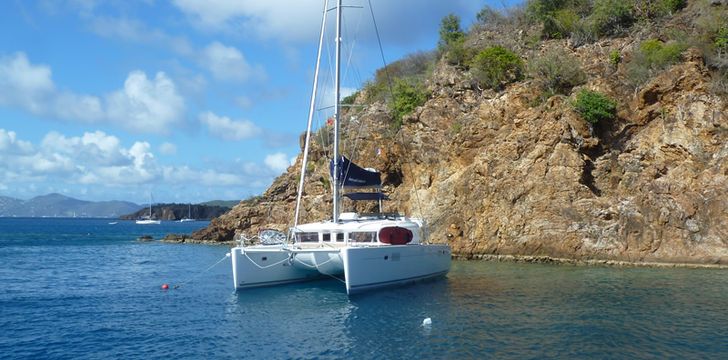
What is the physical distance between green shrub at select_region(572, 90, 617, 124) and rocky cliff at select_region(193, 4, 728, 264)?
1.69ft

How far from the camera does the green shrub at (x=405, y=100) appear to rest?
162ft

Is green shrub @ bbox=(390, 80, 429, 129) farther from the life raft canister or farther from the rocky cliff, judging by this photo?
the life raft canister

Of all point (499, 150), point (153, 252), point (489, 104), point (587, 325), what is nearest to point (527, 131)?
point (499, 150)

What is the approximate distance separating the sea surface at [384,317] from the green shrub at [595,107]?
11457mm

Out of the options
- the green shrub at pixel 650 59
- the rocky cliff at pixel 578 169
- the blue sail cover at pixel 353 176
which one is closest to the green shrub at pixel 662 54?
the green shrub at pixel 650 59

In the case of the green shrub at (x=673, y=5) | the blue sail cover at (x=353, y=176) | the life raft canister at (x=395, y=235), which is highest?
the green shrub at (x=673, y=5)

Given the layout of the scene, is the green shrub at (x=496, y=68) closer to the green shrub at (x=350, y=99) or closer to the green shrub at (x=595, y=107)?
the green shrub at (x=595, y=107)

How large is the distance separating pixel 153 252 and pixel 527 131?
33.6 m

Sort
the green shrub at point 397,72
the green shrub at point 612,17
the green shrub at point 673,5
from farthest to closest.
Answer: the green shrub at point 397,72 < the green shrub at point 612,17 < the green shrub at point 673,5

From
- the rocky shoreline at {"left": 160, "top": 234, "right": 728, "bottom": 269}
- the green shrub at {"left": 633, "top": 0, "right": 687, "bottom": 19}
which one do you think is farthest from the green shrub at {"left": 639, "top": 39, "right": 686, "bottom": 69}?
the rocky shoreline at {"left": 160, "top": 234, "right": 728, "bottom": 269}

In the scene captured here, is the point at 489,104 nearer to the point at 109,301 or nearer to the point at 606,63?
the point at 606,63

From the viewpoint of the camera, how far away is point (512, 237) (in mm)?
36500

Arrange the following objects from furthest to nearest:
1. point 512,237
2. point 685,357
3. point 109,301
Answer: point 512,237 → point 109,301 → point 685,357

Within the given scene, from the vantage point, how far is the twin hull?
22391mm
